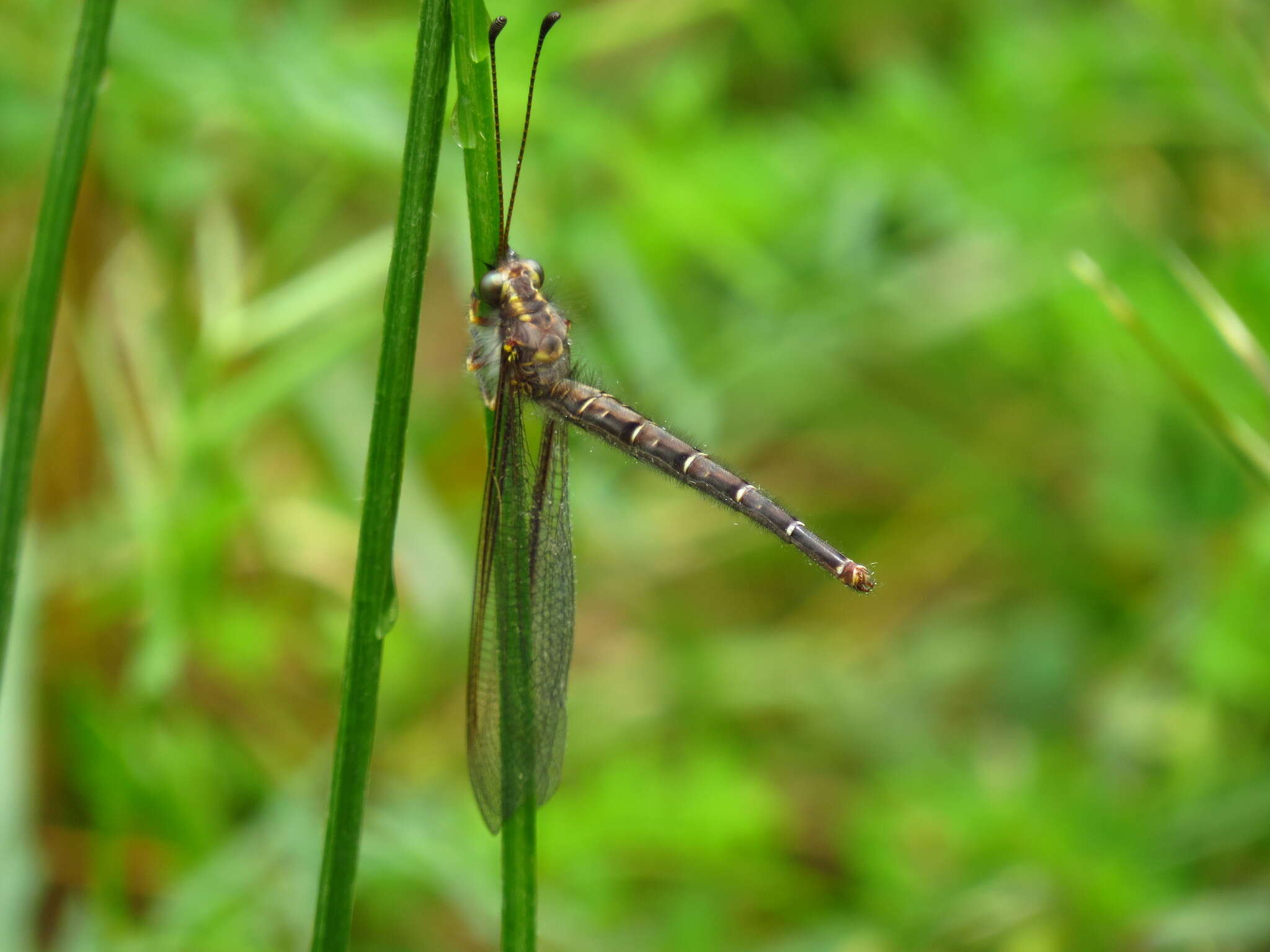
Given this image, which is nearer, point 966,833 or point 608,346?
point 966,833

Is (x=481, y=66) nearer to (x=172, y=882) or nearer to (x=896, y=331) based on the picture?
(x=172, y=882)

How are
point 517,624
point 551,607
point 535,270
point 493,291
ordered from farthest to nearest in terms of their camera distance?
point 535,270, point 493,291, point 551,607, point 517,624

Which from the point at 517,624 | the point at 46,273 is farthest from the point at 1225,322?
the point at 46,273

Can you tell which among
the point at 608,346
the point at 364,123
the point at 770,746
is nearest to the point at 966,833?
the point at 770,746

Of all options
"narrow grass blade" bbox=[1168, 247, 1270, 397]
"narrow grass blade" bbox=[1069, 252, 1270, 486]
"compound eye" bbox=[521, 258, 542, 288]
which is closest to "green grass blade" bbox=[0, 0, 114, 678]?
"compound eye" bbox=[521, 258, 542, 288]

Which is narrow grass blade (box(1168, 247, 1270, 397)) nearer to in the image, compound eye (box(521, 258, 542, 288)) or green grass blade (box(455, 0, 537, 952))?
compound eye (box(521, 258, 542, 288))

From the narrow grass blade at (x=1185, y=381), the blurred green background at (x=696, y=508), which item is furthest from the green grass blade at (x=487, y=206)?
the blurred green background at (x=696, y=508)

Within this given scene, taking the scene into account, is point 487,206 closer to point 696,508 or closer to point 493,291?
point 493,291
